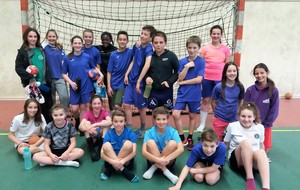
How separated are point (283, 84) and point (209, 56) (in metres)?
3.70

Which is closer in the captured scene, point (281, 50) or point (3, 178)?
point (3, 178)

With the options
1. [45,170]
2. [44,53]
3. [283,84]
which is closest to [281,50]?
[283,84]

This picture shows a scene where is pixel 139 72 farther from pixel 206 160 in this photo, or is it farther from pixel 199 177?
pixel 199 177

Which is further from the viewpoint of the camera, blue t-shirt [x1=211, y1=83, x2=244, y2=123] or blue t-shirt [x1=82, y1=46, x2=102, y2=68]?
blue t-shirt [x1=82, y1=46, x2=102, y2=68]

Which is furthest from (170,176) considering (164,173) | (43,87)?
(43,87)

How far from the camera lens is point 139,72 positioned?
392 cm

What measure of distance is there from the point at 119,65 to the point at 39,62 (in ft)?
3.72

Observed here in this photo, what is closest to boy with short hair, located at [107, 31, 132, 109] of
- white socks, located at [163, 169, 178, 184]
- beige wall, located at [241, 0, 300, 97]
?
white socks, located at [163, 169, 178, 184]

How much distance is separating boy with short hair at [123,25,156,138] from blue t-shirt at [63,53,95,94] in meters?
0.58

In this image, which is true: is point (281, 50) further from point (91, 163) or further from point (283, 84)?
point (91, 163)

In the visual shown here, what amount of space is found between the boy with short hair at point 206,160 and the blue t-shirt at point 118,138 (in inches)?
26.8

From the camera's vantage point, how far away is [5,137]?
13.7 ft

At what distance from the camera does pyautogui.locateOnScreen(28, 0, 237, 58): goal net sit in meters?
6.00

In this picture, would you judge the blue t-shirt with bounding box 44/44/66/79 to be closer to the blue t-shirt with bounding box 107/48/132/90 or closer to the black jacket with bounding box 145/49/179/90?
the blue t-shirt with bounding box 107/48/132/90
